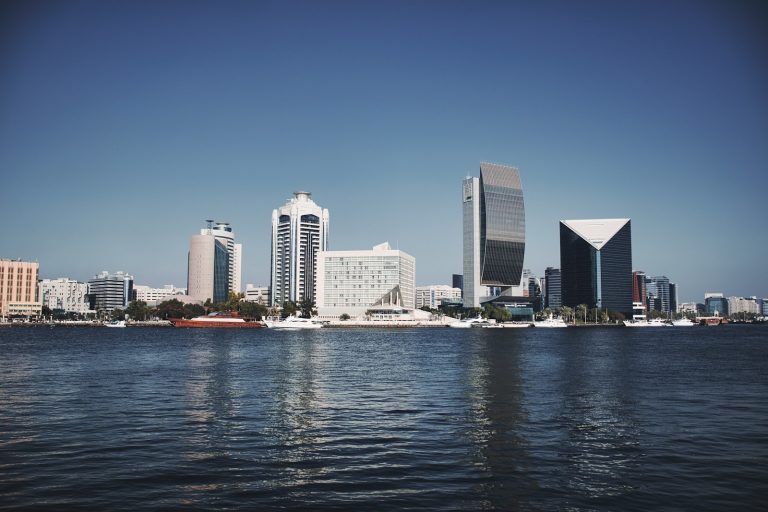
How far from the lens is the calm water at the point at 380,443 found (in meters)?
18.9

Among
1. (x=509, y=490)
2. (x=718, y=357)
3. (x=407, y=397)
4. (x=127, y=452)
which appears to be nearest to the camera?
(x=509, y=490)

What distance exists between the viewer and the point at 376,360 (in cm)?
7175

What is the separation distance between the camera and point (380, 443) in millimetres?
25844

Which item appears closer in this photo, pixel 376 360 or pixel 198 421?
pixel 198 421

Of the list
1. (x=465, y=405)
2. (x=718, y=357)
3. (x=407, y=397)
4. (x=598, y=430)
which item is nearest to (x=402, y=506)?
(x=598, y=430)

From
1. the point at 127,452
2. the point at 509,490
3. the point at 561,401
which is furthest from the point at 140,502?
the point at 561,401

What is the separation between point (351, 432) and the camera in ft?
92.4

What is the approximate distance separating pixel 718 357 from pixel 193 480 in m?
77.6

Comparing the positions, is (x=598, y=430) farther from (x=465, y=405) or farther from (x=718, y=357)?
(x=718, y=357)

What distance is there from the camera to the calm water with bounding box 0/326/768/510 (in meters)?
18.9

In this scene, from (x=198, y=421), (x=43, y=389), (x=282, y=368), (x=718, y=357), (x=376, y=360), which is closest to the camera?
(x=198, y=421)

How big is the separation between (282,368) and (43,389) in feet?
73.0

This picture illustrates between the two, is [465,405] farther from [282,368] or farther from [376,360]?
[376,360]

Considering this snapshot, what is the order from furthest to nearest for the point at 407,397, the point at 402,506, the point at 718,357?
1. the point at 718,357
2. the point at 407,397
3. the point at 402,506
